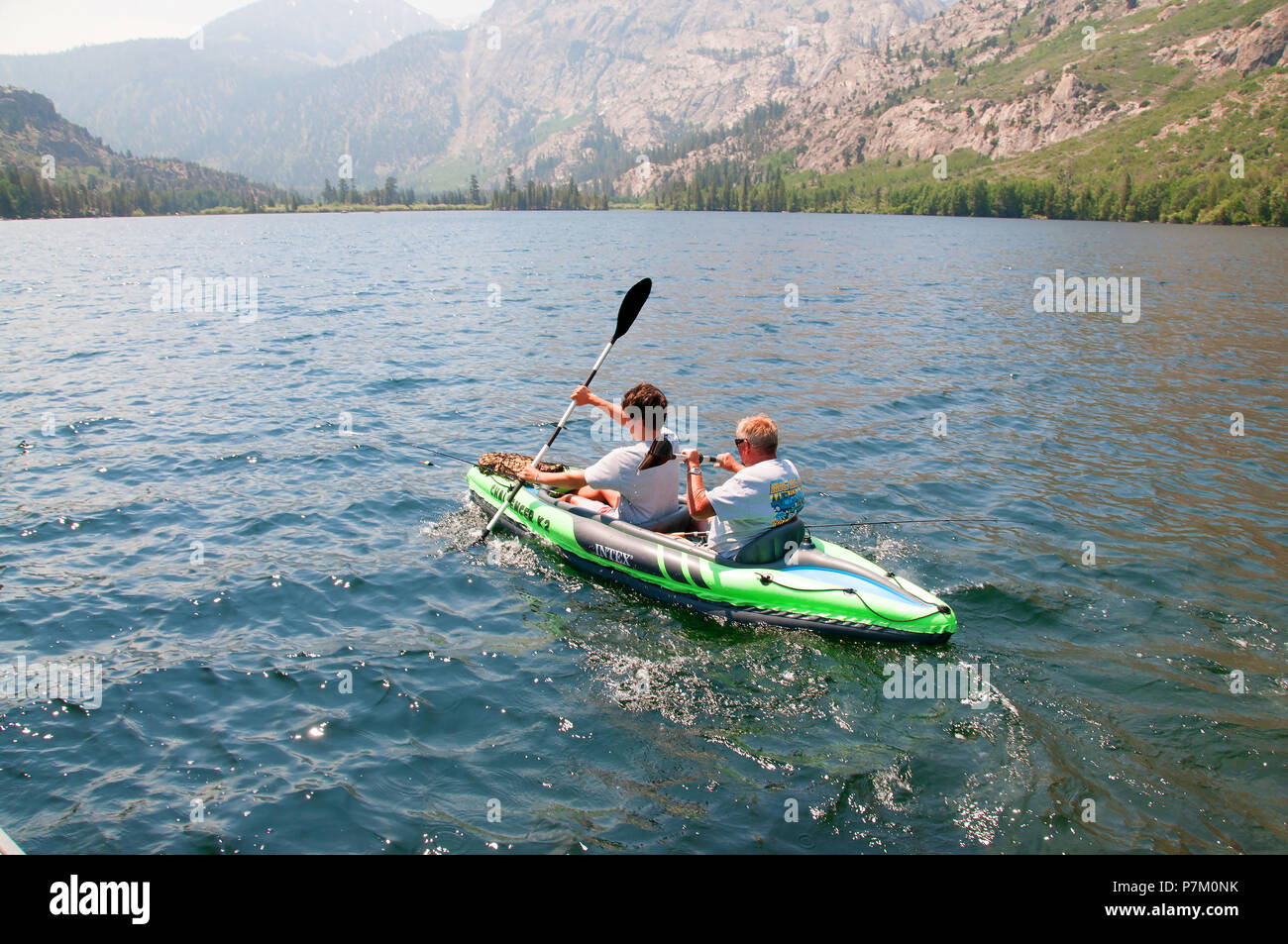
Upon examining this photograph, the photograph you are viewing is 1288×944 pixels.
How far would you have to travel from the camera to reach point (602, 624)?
436 inches

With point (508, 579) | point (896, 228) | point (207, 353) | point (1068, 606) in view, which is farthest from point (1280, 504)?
point (896, 228)

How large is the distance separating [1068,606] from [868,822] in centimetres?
572

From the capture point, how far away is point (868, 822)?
7273 mm

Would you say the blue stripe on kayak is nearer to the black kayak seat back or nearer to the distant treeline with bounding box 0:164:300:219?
the black kayak seat back

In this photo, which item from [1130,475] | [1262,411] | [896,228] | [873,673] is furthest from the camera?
[896,228]

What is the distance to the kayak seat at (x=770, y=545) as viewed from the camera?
11031 mm

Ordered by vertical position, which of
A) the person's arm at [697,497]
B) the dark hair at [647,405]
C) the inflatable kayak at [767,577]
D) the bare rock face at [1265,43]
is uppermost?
the bare rock face at [1265,43]

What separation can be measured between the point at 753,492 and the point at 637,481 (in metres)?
2.29

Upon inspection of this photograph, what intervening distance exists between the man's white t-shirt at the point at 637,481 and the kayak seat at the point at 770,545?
1.76m
